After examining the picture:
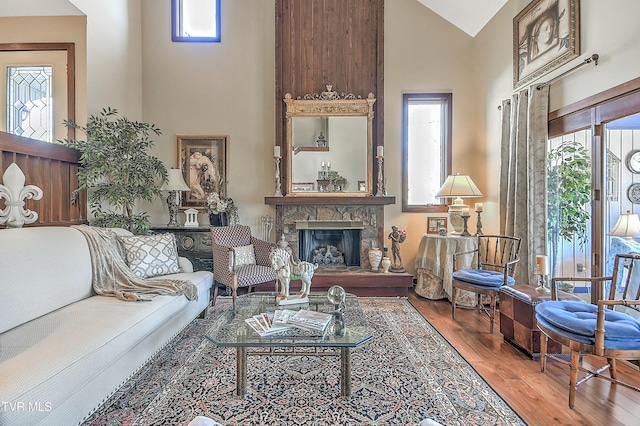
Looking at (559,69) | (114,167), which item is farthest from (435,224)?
(114,167)

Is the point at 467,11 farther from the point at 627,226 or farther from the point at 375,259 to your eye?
the point at 375,259

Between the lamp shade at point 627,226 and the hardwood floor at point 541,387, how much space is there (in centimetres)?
95

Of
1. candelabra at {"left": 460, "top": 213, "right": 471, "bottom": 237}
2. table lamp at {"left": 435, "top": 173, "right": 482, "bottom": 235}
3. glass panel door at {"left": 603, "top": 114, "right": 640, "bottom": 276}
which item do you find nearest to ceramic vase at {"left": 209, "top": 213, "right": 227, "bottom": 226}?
table lamp at {"left": 435, "top": 173, "right": 482, "bottom": 235}

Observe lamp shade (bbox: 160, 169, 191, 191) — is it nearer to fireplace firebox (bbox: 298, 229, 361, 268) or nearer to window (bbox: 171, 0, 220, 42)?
fireplace firebox (bbox: 298, 229, 361, 268)

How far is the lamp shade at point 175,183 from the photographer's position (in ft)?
13.8

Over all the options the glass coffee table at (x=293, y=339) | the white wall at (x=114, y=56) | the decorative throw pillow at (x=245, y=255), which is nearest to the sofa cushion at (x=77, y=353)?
the glass coffee table at (x=293, y=339)

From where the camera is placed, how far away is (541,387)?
208 cm

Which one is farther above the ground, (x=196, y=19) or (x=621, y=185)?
(x=196, y=19)

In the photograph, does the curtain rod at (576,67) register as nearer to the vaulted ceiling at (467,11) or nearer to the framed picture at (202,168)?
the vaulted ceiling at (467,11)

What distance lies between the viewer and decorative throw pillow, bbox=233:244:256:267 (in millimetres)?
3854

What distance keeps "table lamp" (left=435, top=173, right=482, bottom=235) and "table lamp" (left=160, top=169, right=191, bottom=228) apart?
332 centimetres

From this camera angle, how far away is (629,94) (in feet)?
7.53

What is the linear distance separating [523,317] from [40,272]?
3.45 meters

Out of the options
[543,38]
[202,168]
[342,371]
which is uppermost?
[543,38]
